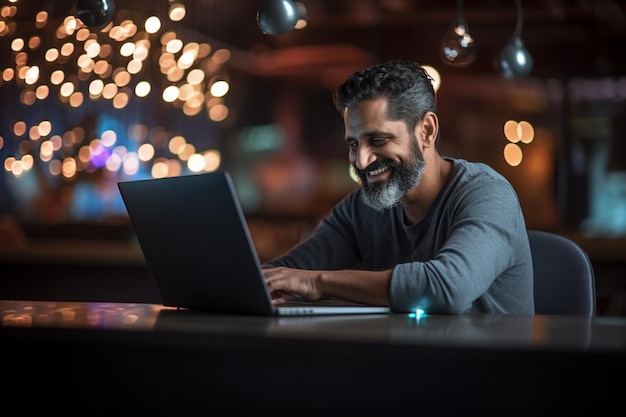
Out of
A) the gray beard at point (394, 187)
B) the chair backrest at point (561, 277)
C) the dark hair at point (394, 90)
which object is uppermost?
the dark hair at point (394, 90)

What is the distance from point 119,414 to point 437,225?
995 millimetres

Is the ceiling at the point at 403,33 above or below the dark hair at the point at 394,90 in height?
above

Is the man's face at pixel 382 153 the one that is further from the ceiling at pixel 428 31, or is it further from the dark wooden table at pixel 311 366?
the ceiling at pixel 428 31

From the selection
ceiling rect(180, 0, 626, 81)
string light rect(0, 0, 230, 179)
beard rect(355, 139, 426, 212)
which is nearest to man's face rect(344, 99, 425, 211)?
beard rect(355, 139, 426, 212)

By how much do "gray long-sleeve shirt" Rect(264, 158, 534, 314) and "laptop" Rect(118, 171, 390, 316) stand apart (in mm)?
115

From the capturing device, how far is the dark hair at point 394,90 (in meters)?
2.05

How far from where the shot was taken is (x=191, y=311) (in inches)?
65.4

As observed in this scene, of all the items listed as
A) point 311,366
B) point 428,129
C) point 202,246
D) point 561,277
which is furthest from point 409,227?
point 311,366

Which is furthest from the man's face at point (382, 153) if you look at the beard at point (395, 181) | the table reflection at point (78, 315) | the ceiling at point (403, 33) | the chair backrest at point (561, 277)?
the ceiling at point (403, 33)

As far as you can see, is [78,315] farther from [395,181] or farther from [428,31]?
[428,31]

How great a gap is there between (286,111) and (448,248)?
596 centimetres

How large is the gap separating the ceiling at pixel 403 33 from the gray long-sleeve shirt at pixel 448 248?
14.2ft

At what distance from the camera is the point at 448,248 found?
166cm

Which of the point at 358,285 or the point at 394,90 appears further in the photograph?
the point at 394,90
